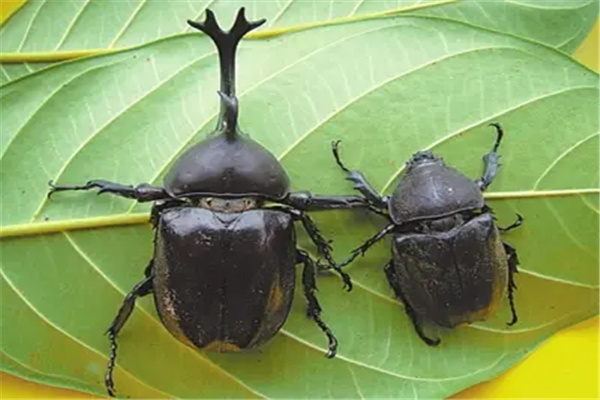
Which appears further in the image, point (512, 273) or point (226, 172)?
point (512, 273)

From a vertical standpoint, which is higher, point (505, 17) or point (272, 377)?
point (505, 17)

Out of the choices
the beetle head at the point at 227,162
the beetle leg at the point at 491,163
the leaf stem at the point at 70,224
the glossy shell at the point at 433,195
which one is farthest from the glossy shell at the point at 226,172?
the beetle leg at the point at 491,163

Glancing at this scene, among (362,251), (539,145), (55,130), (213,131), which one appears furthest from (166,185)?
(539,145)

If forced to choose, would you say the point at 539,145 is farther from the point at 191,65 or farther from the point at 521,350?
the point at 191,65

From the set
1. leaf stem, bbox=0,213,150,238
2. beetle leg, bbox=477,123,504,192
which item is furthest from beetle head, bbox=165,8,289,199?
beetle leg, bbox=477,123,504,192

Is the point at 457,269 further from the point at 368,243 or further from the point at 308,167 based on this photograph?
the point at 308,167

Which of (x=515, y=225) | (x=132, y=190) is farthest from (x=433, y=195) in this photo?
(x=132, y=190)

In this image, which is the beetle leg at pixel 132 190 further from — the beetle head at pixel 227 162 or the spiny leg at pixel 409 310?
the spiny leg at pixel 409 310
